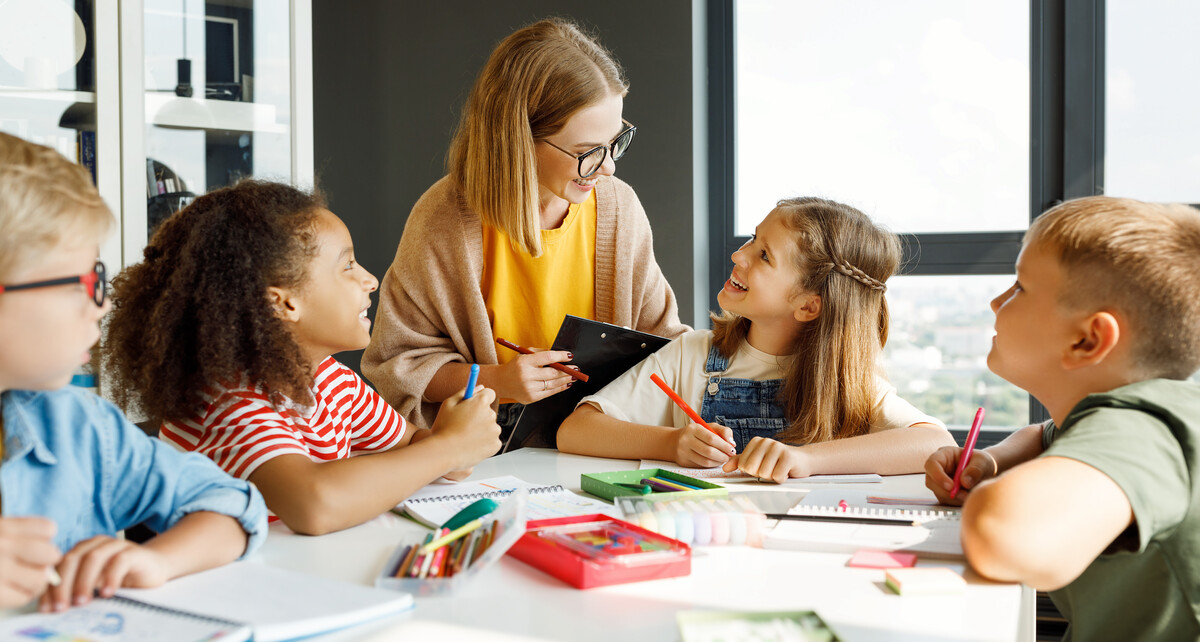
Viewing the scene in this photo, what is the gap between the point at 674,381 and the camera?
167 centimetres

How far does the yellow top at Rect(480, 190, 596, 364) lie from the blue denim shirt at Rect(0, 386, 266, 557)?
35.3 inches

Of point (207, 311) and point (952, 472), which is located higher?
point (207, 311)

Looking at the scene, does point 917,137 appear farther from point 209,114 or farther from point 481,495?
point 481,495

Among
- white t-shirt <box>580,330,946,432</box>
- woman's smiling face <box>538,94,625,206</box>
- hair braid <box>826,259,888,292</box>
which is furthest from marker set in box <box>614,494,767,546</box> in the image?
woman's smiling face <box>538,94,625,206</box>

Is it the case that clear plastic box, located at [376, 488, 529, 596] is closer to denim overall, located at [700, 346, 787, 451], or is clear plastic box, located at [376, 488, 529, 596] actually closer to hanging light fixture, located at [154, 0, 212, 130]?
denim overall, located at [700, 346, 787, 451]

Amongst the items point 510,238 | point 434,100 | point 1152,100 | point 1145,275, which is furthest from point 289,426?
point 1152,100

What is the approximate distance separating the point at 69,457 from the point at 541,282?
40.8 inches

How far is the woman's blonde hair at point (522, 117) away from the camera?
1.71 meters

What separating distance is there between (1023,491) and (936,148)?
83.6 inches

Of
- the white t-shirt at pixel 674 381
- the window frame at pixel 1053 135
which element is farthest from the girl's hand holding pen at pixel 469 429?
the window frame at pixel 1053 135

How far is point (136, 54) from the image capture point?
2102 mm

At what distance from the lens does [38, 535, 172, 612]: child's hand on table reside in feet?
2.36

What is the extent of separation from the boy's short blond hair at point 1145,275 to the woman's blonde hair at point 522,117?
974 mm

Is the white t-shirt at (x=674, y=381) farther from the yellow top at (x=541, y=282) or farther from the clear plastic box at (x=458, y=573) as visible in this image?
the clear plastic box at (x=458, y=573)
